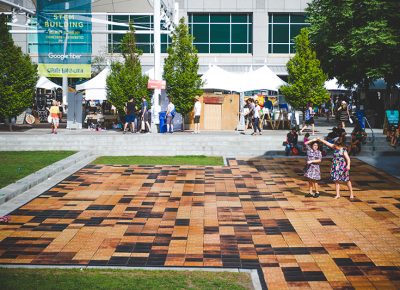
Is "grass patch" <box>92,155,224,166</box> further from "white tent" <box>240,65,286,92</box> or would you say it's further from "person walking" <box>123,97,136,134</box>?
"white tent" <box>240,65,286,92</box>

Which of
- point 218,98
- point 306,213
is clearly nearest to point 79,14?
point 218,98

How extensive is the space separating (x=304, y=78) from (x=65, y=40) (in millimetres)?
11442

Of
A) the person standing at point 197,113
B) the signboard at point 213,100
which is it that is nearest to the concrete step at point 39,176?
the person standing at point 197,113

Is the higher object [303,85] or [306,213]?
[303,85]

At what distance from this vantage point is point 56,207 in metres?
12.5

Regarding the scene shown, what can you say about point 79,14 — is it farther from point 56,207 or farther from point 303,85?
point 56,207

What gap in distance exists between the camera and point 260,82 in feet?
108

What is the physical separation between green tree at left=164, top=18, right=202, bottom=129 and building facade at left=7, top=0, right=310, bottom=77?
1857 centimetres

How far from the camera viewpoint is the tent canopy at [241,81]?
3228 centimetres

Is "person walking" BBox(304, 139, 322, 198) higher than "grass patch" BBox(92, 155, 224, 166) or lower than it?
higher

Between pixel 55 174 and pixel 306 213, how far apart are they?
7.90 meters

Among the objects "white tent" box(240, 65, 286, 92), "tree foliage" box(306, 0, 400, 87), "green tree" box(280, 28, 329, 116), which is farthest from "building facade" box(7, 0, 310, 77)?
"green tree" box(280, 28, 329, 116)

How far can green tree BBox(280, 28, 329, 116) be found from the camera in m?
29.0

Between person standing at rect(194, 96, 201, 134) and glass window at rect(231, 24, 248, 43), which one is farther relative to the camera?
glass window at rect(231, 24, 248, 43)
